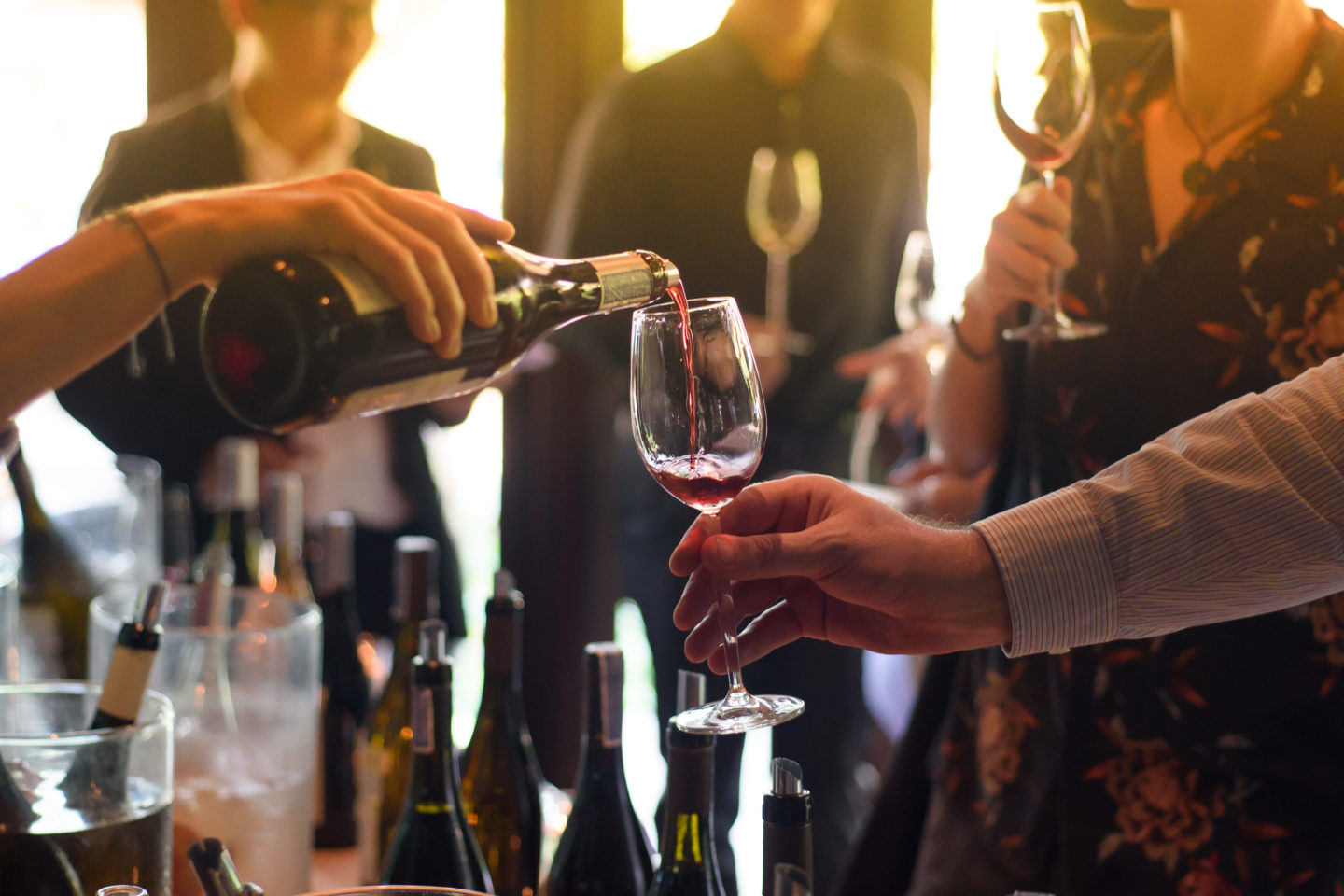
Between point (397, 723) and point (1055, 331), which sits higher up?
point (1055, 331)

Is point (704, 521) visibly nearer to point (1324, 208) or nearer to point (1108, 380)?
point (1108, 380)

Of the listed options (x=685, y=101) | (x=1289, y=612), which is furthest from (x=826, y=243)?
(x=1289, y=612)

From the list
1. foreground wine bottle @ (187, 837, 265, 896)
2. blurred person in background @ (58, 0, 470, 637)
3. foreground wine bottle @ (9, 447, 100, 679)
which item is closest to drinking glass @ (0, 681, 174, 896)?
foreground wine bottle @ (187, 837, 265, 896)

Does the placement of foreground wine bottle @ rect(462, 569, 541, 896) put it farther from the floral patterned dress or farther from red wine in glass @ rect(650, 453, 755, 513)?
the floral patterned dress

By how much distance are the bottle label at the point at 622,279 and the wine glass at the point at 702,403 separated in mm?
18

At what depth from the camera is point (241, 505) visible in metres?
1.32

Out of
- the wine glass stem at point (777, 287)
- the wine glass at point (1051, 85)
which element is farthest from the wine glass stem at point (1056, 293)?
the wine glass stem at point (777, 287)

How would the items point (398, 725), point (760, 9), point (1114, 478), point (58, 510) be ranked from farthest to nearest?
point (760, 9)
point (58, 510)
point (398, 725)
point (1114, 478)

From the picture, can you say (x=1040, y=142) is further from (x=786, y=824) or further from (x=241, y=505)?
(x=241, y=505)

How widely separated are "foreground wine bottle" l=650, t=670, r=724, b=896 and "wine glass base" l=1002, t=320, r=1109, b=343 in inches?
18.3

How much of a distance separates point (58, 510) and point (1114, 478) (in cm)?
120

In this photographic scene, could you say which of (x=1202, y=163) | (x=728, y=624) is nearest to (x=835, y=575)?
(x=728, y=624)

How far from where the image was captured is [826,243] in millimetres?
2475

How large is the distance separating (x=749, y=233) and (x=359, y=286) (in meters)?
1.82
